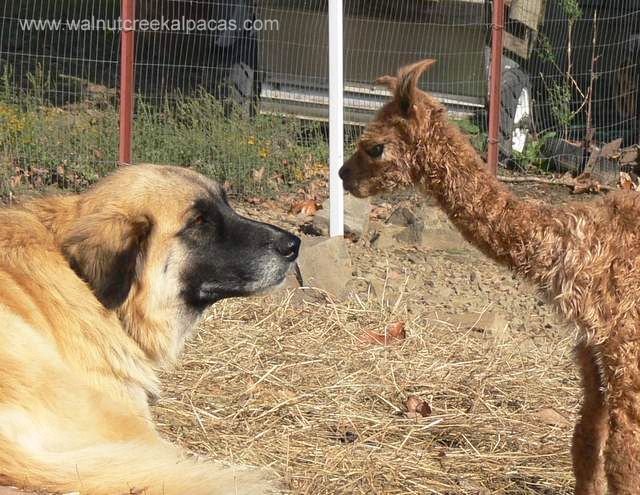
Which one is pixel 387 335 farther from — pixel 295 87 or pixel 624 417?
pixel 295 87

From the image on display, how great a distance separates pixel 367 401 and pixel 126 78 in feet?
13.4

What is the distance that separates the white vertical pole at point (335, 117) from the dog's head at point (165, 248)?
341cm

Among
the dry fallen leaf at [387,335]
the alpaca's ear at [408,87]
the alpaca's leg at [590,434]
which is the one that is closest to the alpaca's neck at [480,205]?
the alpaca's ear at [408,87]

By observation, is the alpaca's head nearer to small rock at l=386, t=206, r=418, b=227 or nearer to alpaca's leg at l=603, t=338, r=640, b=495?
alpaca's leg at l=603, t=338, r=640, b=495

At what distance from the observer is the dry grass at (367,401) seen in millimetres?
4691

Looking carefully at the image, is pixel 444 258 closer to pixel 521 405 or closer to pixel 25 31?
pixel 521 405

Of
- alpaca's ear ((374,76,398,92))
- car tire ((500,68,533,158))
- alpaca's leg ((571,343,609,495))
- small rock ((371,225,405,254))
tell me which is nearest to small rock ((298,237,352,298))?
small rock ((371,225,405,254))

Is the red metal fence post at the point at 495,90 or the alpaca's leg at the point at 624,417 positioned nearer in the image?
the alpaca's leg at the point at 624,417

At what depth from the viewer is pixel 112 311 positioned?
4152 millimetres

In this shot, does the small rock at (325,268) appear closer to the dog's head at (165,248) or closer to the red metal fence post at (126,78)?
the red metal fence post at (126,78)

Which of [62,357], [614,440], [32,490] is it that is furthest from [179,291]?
[614,440]

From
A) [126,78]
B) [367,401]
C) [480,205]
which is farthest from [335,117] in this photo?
[480,205]

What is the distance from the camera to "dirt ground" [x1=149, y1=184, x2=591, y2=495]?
4.73 meters

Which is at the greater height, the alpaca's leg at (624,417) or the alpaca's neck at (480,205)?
the alpaca's neck at (480,205)
